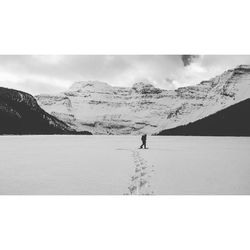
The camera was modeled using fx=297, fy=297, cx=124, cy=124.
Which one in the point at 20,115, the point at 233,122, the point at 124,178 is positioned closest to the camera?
the point at 124,178

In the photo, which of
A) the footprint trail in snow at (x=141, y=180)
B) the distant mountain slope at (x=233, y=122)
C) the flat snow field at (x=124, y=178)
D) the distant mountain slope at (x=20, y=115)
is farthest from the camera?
the distant mountain slope at (x=20, y=115)

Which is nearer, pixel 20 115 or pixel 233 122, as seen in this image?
pixel 233 122

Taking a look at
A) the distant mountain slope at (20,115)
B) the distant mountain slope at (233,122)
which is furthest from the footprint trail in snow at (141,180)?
the distant mountain slope at (20,115)

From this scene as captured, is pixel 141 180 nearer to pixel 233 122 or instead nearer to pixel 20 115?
pixel 233 122

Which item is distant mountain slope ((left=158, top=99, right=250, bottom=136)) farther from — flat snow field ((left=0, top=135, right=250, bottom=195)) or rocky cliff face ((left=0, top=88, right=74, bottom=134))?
rocky cliff face ((left=0, top=88, right=74, bottom=134))

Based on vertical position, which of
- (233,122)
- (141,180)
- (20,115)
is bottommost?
(141,180)

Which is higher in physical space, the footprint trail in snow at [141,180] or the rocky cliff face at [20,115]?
the rocky cliff face at [20,115]

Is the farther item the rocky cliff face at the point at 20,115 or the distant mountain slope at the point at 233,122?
the rocky cliff face at the point at 20,115

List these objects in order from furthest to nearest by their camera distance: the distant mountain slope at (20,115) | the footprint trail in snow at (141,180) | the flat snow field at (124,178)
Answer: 1. the distant mountain slope at (20,115)
2. the flat snow field at (124,178)
3. the footprint trail in snow at (141,180)

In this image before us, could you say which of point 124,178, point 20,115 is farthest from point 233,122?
point 20,115

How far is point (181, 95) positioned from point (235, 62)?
15303cm

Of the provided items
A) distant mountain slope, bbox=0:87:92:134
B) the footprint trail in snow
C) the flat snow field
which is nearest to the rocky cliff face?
distant mountain slope, bbox=0:87:92:134

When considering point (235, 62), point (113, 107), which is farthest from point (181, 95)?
point (235, 62)

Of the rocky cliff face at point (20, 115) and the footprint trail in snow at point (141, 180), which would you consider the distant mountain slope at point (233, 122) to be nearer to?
the footprint trail in snow at point (141, 180)
